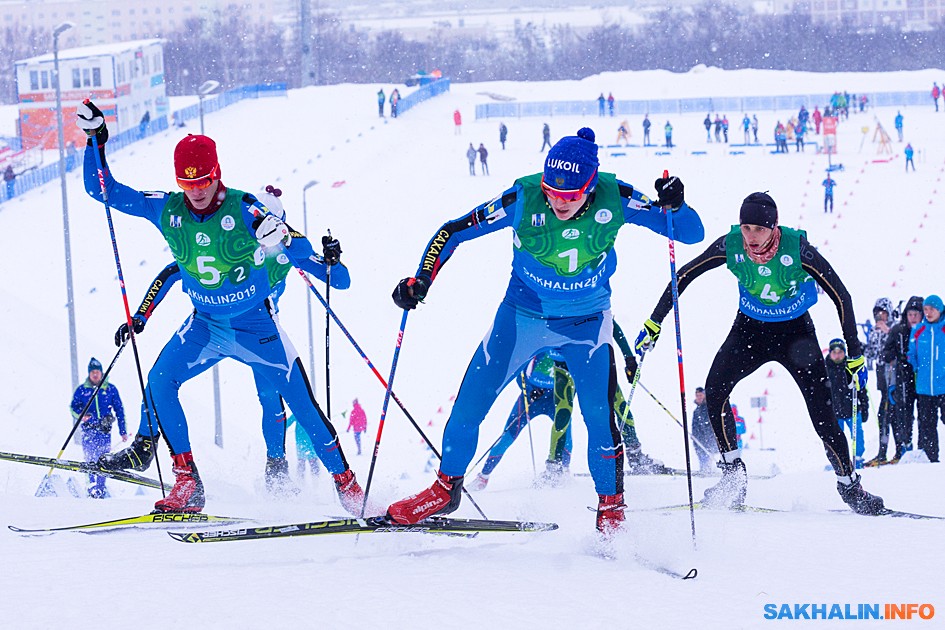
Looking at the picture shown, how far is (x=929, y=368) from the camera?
8.71m

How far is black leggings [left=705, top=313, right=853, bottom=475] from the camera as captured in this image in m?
5.95

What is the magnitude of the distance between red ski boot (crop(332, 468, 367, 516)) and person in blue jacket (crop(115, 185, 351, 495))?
2.31 feet

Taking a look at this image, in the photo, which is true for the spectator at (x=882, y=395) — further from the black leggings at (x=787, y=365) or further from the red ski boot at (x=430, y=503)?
the red ski boot at (x=430, y=503)

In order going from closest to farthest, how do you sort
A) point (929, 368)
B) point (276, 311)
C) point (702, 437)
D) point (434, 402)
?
point (276, 311), point (929, 368), point (702, 437), point (434, 402)

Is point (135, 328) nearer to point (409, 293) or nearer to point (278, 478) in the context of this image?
point (278, 478)

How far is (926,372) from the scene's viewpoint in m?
8.74

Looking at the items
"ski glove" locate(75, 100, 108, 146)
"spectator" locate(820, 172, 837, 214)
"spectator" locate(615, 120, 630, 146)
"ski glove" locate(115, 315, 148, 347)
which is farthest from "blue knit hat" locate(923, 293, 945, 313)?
"spectator" locate(615, 120, 630, 146)

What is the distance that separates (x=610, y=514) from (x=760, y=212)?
1.77m

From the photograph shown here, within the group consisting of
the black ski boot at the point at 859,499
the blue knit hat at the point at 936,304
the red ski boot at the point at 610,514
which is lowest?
the black ski boot at the point at 859,499

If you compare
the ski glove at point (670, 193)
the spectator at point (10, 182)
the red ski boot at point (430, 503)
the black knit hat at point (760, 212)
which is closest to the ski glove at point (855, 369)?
the black knit hat at point (760, 212)

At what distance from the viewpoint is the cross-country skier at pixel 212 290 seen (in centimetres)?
562

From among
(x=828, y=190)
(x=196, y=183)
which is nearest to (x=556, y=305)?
(x=196, y=183)

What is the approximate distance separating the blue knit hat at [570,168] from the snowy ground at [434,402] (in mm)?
1560

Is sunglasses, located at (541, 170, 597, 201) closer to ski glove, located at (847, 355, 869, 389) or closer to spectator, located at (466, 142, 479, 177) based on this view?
ski glove, located at (847, 355, 869, 389)
